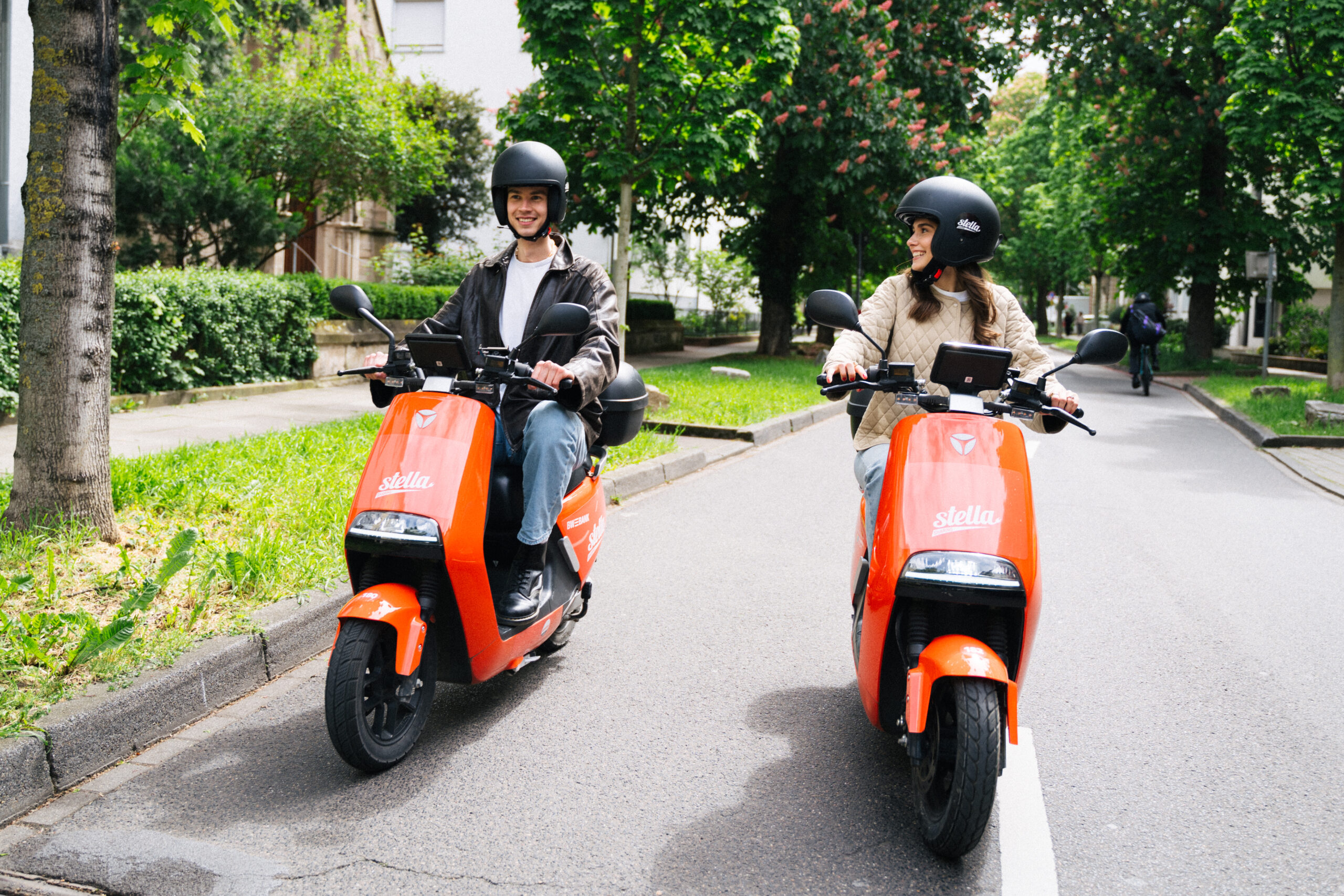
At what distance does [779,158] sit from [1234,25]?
26.2 feet

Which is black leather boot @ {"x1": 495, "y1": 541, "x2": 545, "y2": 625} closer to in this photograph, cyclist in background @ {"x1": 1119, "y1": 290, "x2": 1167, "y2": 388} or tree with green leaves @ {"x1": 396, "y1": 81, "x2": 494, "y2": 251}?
cyclist in background @ {"x1": 1119, "y1": 290, "x2": 1167, "y2": 388}

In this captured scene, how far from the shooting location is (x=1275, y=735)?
149 inches

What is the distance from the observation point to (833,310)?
3.10m

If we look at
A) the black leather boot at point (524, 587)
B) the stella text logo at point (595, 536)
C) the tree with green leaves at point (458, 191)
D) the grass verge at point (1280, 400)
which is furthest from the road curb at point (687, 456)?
the tree with green leaves at point (458, 191)

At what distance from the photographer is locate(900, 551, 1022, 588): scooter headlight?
9.27 feet

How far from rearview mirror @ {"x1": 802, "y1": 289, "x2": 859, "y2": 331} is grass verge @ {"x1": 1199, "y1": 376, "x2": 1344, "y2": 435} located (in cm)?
1096

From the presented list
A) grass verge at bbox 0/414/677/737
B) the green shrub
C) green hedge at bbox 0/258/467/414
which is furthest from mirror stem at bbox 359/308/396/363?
the green shrub

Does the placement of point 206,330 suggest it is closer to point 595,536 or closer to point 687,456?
point 687,456

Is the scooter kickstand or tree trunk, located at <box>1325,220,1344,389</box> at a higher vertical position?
tree trunk, located at <box>1325,220,1344,389</box>

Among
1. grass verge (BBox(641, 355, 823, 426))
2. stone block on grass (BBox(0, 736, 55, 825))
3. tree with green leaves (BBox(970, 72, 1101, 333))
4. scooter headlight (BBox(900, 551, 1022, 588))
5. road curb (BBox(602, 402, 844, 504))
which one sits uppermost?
tree with green leaves (BBox(970, 72, 1101, 333))

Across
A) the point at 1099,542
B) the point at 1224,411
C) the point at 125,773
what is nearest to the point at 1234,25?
the point at 1224,411

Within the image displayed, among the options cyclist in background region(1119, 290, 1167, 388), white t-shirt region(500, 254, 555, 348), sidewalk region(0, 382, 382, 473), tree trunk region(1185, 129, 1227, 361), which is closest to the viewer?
white t-shirt region(500, 254, 555, 348)

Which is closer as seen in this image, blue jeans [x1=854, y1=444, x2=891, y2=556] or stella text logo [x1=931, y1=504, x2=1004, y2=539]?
stella text logo [x1=931, y1=504, x2=1004, y2=539]

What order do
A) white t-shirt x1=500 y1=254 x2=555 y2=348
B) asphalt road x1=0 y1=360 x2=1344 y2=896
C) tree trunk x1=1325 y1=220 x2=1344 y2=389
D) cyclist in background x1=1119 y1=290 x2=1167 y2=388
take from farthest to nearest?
1. cyclist in background x1=1119 y1=290 x2=1167 y2=388
2. tree trunk x1=1325 y1=220 x2=1344 y2=389
3. white t-shirt x1=500 y1=254 x2=555 y2=348
4. asphalt road x1=0 y1=360 x2=1344 y2=896
